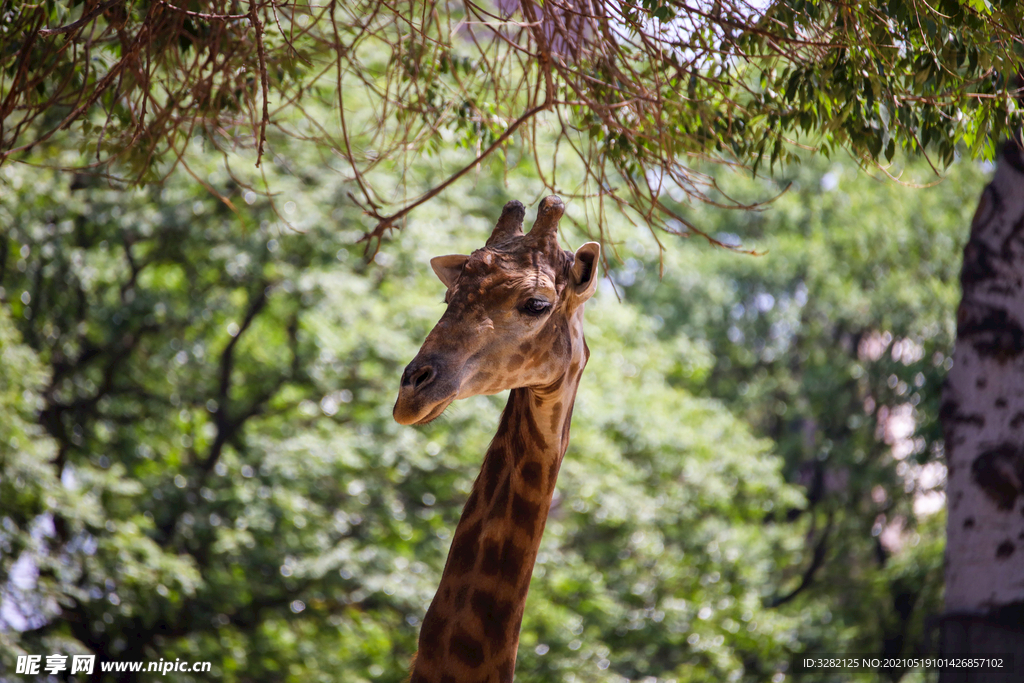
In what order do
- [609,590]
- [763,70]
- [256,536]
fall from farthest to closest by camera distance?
[609,590], [256,536], [763,70]

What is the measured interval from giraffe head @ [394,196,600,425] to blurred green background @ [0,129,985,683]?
14.4 feet

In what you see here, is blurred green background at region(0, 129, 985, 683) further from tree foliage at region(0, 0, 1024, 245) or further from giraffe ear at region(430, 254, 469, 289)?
giraffe ear at region(430, 254, 469, 289)

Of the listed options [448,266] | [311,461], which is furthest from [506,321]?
[311,461]

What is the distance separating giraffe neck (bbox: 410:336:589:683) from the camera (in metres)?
2.98

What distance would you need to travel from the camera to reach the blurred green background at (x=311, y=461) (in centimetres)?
827

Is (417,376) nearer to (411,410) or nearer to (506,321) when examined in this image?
(411,410)

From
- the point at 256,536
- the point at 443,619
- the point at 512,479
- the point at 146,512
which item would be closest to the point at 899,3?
the point at 512,479

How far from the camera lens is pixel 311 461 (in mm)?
9211

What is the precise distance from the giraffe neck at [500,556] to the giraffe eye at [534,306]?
0.34m

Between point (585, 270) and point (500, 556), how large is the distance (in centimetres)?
100

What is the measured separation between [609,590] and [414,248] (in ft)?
15.0

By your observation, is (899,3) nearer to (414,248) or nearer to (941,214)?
(414,248)

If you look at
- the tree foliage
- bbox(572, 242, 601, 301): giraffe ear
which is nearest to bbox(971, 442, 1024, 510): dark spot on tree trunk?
the tree foliage

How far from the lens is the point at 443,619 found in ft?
9.98
